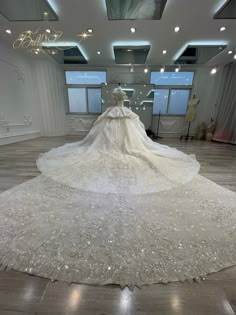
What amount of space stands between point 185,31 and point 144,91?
2.34 metres

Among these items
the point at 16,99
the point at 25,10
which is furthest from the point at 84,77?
the point at 25,10

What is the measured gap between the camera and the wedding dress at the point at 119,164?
5.42ft

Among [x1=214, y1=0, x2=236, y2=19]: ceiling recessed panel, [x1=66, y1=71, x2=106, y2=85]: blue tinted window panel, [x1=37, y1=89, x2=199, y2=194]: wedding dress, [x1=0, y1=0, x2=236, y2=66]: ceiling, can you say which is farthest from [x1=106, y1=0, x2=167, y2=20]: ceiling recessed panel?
[x1=66, y1=71, x2=106, y2=85]: blue tinted window panel

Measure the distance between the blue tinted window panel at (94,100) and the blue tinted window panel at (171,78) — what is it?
2.14 metres

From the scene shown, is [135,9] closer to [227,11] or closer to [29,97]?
[227,11]

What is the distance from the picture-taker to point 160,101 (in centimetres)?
606

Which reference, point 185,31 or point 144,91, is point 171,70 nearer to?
point 144,91

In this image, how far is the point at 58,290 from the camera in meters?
0.66

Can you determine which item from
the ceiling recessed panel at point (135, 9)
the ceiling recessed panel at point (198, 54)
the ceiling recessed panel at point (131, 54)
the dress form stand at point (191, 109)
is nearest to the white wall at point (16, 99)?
the ceiling recessed panel at point (131, 54)

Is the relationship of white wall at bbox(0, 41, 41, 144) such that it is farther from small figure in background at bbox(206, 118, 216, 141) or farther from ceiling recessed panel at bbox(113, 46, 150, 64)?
small figure in background at bbox(206, 118, 216, 141)

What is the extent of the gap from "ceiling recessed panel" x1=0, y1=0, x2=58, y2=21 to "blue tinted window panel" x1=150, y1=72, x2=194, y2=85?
3.94 meters

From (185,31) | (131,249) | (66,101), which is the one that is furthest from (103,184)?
(66,101)

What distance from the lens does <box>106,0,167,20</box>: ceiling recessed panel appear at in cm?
252

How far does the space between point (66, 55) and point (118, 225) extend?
5.46 metres
